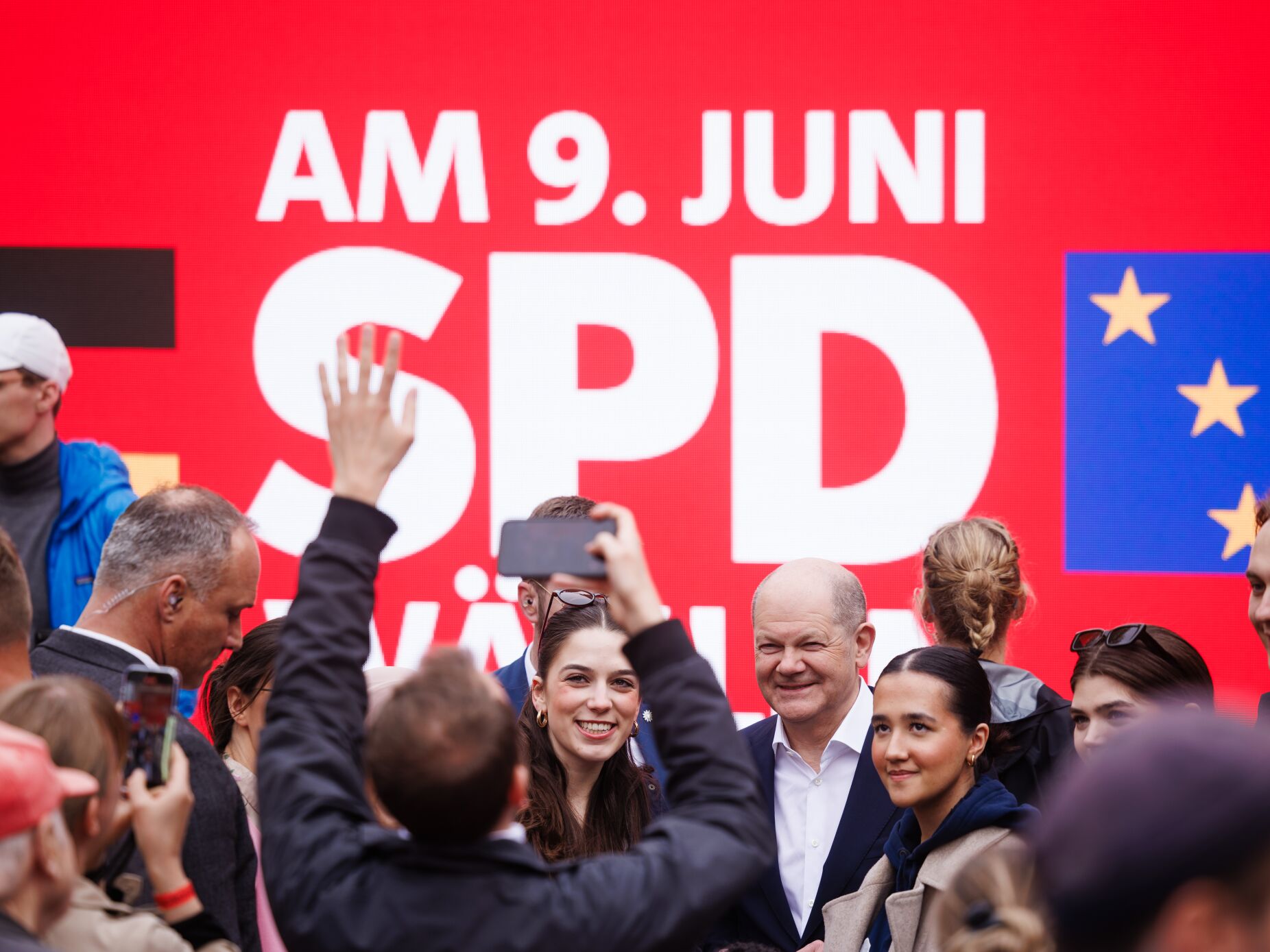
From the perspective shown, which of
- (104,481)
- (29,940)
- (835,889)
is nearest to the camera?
(29,940)

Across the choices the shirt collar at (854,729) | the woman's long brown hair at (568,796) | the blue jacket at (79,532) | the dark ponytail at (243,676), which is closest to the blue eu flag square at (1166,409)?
the shirt collar at (854,729)

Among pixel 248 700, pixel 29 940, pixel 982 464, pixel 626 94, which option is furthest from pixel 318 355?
pixel 29 940

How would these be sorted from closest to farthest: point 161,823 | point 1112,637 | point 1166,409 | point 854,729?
point 161,823 < point 1112,637 < point 854,729 < point 1166,409

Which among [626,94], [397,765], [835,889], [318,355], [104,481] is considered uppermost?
[626,94]

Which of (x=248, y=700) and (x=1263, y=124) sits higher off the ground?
(x=1263, y=124)

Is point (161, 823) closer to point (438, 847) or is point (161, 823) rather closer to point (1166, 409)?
point (438, 847)

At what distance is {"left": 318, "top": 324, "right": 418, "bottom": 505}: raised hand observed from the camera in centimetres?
150

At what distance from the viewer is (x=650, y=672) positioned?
1.43 m

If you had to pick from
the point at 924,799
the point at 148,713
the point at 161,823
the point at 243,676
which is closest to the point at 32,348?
the point at 243,676

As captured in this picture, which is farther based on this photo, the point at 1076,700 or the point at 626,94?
the point at 626,94

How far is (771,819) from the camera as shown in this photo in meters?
2.70

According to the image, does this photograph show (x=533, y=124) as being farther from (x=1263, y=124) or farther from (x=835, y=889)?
(x=835, y=889)

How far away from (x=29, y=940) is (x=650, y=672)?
678 mm

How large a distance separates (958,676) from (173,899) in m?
1.45
